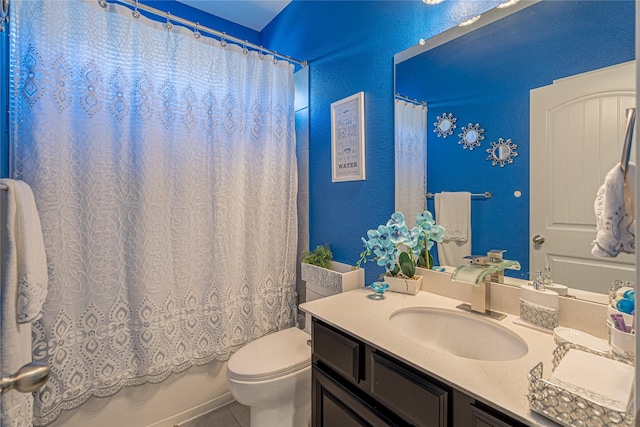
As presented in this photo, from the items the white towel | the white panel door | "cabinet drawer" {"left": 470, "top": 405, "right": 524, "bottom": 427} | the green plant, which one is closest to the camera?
"cabinet drawer" {"left": 470, "top": 405, "right": 524, "bottom": 427}

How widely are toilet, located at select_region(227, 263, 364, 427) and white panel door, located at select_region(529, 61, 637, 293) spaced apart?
0.91m

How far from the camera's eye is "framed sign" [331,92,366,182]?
1.59m

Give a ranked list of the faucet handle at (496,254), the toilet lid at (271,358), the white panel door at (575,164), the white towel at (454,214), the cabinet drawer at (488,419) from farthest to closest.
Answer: the toilet lid at (271,358), the white towel at (454,214), the faucet handle at (496,254), the white panel door at (575,164), the cabinet drawer at (488,419)

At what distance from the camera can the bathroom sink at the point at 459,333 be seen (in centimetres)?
93

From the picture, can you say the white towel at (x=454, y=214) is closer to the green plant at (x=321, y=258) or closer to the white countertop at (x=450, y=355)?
the white countertop at (x=450, y=355)

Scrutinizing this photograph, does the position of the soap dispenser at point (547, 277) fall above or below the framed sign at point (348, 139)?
below

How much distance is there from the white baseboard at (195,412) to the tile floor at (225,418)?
0.02 metres

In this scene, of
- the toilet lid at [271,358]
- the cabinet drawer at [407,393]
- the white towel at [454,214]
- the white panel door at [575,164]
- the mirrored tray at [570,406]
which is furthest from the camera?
the toilet lid at [271,358]

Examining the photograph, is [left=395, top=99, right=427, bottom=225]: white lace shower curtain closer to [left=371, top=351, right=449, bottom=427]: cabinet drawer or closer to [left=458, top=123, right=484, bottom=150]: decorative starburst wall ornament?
[left=458, top=123, right=484, bottom=150]: decorative starburst wall ornament

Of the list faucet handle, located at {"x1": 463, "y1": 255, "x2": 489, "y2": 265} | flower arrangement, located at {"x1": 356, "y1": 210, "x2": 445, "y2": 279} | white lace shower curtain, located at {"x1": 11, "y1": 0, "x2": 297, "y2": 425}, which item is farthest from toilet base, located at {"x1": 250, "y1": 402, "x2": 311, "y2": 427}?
faucet handle, located at {"x1": 463, "y1": 255, "x2": 489, "y2": 265}

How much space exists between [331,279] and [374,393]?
2.54ft

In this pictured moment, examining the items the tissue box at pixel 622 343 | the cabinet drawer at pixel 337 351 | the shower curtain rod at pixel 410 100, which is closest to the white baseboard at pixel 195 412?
the cabinet drawer at pixel 337 351

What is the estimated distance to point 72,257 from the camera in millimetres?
1310

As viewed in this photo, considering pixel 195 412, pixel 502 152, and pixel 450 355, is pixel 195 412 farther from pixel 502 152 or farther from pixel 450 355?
pixel 502 152
